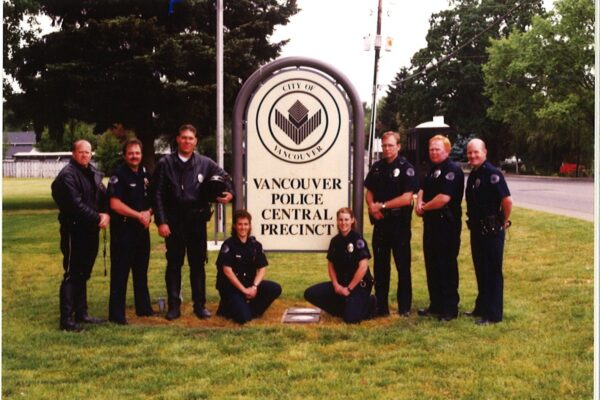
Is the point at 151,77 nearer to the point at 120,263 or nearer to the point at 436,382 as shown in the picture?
the point at 120,263

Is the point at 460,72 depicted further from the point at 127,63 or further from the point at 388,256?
the point at 388,256

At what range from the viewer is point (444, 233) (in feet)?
22.8

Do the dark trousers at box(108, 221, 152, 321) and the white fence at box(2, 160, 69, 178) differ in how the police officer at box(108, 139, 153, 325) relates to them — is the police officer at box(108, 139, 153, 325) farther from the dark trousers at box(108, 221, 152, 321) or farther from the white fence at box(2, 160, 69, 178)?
the white fence at box(2, 160, 69, 178)

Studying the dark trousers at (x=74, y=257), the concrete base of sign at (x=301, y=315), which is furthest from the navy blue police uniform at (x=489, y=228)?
the dark trousers at (x=74, y=257)

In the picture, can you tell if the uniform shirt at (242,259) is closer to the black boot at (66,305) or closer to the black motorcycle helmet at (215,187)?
the black motorcycle helmet at (215,187)

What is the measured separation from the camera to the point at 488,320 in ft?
22.2

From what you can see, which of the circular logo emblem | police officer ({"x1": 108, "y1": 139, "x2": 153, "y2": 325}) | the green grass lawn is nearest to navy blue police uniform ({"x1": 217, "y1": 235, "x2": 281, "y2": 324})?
the green grass lawn

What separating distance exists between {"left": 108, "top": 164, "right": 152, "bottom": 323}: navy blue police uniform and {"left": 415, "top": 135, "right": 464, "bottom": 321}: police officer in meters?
2.63

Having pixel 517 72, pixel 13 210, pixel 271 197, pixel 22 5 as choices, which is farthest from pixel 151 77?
pixel 517 72

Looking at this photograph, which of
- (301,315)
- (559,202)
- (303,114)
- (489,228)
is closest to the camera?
(489,228)

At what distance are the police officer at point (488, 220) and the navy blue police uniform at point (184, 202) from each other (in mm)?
2286

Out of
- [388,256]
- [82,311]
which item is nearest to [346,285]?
[388,256]

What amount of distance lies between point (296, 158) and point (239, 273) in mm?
1244

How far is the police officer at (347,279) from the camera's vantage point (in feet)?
22.6
